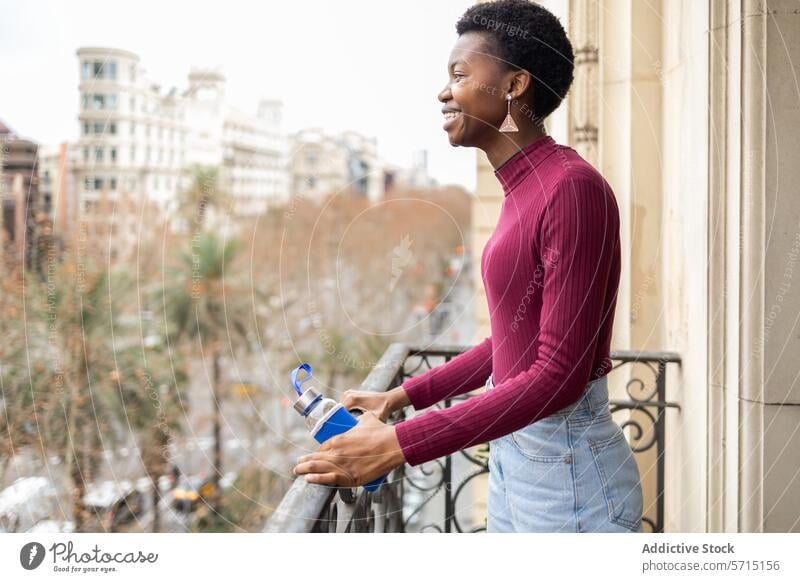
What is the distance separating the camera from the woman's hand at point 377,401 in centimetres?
114

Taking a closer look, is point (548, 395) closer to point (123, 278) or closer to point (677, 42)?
point (677, 42)

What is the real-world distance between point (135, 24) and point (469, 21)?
2.74ft

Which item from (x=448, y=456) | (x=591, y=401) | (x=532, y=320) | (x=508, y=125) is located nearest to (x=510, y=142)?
(x=508, y=125)

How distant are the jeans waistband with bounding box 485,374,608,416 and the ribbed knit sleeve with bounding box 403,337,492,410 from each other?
20 centimetres

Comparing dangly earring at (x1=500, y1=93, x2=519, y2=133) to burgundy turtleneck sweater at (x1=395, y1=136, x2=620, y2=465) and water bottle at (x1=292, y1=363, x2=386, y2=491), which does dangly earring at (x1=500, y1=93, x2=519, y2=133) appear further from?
water bottle at (x1=292, y1=363, x2=386, y2=491)

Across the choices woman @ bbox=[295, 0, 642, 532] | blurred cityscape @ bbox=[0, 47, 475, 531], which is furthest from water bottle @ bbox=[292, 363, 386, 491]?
blurred cityscape @ bbox=[0, 47, 475, 531]

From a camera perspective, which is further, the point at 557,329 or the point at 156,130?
the point at 156,130

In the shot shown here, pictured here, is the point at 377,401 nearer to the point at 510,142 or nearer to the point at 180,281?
the point at 510,142

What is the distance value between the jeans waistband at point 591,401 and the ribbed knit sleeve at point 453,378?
0.66ft

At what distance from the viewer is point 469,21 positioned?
982 mm

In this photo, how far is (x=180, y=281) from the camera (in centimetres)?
929

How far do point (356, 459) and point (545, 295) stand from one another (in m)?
0.29

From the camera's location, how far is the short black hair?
0.95 m

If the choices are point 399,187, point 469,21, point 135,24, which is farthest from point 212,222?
point 469,21
